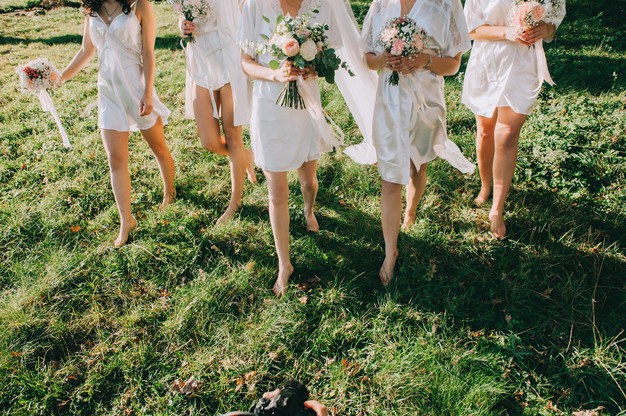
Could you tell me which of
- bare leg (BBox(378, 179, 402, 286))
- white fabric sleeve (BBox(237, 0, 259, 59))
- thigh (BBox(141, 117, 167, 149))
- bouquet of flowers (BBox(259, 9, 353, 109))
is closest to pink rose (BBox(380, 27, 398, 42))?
bouquet of flowers (BBox(259, 9, 353, 109))

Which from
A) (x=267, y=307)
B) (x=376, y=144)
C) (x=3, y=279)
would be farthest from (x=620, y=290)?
(x=3, y=279)

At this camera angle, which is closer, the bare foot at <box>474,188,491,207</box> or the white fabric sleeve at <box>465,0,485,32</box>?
the white fabric sleeve at <box>465,0,485,32</box>

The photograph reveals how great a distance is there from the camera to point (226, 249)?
4.13 meters

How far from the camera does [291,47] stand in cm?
280

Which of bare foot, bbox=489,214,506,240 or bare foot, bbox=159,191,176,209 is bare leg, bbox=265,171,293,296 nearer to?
bare foot, bbox=159,191,176,209

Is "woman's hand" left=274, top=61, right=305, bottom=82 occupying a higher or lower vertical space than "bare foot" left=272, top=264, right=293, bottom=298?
higher

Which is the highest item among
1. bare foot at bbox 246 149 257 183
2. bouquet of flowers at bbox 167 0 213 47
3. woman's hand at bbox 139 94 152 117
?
bouquet of flowers at bbox 167 0 213 47

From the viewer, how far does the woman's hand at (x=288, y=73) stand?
2.97m

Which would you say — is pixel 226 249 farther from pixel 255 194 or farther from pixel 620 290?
pixel 620 290

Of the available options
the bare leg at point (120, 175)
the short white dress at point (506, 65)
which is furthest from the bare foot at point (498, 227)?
the bare leg at point (120, 175)

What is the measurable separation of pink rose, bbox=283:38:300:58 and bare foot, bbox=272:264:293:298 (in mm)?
1724

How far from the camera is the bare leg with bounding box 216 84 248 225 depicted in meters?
4.25

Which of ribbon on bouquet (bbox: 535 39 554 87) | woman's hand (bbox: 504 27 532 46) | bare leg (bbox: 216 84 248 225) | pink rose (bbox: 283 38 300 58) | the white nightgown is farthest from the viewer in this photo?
bare leg (bbox: 216 84 248 225)

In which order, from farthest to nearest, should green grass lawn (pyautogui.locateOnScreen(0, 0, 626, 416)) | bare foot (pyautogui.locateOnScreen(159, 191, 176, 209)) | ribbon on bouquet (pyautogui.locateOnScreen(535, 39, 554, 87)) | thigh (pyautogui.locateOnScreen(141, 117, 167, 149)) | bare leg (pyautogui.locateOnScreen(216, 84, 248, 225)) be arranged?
bare foot (pyautogui.locateOnScreen(159, 191, 176, 209))
thigh (pyautogui.locateOnScreen(141, 117, 167, 149))
bare leg (pyautogui.locateOnScreen(216, 84, 248, 225))
ribbon on bouquet (pyautogui.locateOnScreen(535, 39, 554, 87))
green grass lawn (pyautogui.locateOnScreen(0, 0, 626, 416))
